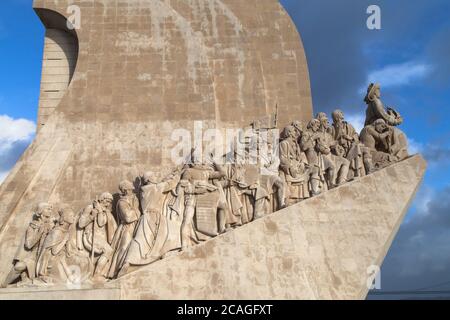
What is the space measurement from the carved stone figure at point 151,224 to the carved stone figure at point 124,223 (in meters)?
0.16

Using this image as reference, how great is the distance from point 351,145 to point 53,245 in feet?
17.6

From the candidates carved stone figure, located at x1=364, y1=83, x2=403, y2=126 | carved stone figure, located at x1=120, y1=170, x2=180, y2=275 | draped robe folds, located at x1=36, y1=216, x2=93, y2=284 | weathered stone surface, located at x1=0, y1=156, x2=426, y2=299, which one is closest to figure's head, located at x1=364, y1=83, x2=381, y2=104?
carved stone figure, located at x1=364, y1=83, x2=403, y2=126

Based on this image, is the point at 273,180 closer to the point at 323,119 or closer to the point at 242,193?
the point at 242,193

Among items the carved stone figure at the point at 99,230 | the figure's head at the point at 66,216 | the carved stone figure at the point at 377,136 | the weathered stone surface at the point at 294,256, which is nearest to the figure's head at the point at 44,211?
the figure's head at the point at 66,216

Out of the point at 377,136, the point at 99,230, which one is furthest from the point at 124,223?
the point at 377,136

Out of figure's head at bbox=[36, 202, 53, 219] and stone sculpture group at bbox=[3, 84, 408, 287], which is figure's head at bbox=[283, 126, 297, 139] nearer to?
stone sculpture group at bbox=[3, 84, 408, 287]

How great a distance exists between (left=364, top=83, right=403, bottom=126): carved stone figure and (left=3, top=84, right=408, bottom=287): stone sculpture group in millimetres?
22

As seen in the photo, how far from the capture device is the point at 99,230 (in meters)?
8.53

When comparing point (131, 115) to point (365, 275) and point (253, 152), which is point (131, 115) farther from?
point (365, 275)

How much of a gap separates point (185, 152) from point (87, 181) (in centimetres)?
191

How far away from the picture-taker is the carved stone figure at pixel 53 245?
315 inches

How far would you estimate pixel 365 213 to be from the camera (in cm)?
807

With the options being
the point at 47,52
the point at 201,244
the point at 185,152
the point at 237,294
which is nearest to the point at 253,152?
the point at 185,152
